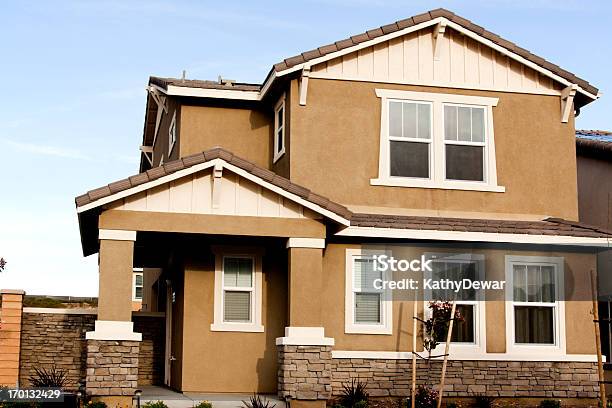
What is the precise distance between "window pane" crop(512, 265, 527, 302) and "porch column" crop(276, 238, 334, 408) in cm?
425

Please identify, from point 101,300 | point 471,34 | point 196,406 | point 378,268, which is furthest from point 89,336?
point 471,34

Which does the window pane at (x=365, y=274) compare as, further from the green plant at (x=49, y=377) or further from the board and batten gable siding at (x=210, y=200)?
the green plant at (x=49, y=377)

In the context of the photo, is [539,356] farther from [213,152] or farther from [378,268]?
[213,152]

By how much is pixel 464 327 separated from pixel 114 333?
688 centimetres

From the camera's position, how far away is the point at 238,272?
17766 mm

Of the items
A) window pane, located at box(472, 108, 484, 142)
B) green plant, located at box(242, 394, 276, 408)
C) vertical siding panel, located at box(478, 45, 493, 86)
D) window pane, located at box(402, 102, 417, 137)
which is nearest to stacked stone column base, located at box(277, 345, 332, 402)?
green plant, located at box(242, 394, 276, 408)

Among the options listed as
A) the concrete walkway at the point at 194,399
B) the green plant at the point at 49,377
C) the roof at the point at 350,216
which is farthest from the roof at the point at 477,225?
the green plant at the point at 49,377

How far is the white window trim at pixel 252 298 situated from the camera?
17.5m

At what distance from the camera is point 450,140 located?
62.4 feet

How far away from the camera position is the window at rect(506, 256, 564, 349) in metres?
18.1

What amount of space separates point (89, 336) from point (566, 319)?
368 inches

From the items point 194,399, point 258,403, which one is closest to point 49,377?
point 194,399

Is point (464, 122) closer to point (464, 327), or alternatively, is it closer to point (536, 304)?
point (536, 304)

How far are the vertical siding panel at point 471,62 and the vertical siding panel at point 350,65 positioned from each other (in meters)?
2.46
